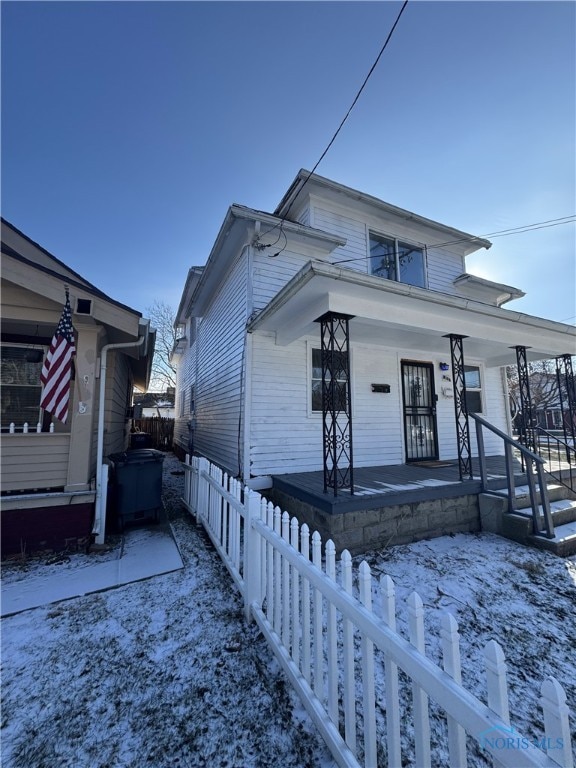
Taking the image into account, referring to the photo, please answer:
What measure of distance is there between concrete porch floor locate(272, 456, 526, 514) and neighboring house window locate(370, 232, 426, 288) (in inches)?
176

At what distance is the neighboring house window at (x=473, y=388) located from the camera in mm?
8297

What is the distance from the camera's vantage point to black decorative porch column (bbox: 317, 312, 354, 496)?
4336 mm

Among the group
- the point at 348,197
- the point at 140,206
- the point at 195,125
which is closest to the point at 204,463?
the point at 348,197

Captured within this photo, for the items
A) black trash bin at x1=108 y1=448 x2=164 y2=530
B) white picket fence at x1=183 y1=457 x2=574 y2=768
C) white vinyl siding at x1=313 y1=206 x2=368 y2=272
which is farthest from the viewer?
white vinyl siding at x1=313 y1=206 x2=368 y2=272

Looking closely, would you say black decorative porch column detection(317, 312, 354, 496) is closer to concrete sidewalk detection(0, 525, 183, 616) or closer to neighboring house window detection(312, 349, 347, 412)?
neighboring house window detection(312, 349, 347, 412)

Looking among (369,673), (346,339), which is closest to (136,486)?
(346,339)

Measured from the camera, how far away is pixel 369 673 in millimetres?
1537

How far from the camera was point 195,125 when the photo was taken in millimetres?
6703

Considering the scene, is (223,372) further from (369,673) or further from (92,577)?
(369,673)

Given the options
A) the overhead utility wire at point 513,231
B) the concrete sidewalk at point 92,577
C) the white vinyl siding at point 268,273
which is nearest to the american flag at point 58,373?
the concrete sidewalk at point 92,577

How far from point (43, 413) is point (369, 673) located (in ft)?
17.5

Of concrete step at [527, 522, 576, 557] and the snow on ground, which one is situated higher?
concrete step at [527, 522, 576, 557]

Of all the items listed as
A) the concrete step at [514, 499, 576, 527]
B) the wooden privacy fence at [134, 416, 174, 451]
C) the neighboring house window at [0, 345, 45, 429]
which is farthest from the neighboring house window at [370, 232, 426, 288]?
the wooden privacy fence at [134, 416, 174, 451]

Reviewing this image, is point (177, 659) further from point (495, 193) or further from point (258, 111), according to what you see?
point (495, 193)
